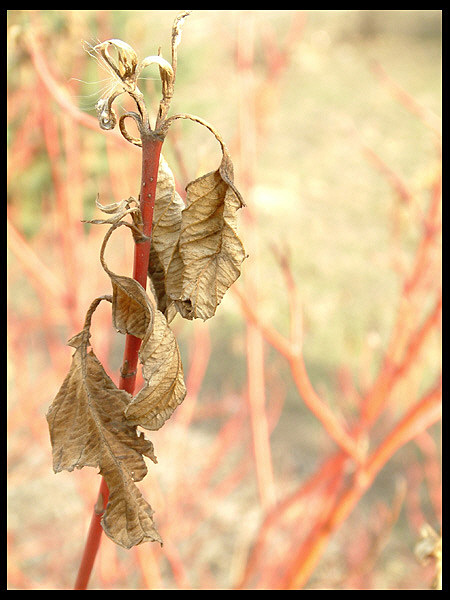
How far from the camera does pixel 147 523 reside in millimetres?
295

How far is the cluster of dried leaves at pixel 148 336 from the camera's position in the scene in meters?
0.27

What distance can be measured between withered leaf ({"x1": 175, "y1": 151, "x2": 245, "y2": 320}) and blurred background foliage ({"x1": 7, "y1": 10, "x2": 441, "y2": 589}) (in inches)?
4.6

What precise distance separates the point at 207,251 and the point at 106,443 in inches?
4.3

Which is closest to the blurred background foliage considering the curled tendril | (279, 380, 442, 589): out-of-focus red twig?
the curled tendril

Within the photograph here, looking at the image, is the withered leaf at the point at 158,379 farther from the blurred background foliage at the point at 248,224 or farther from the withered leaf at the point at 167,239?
the blurred background foliage at the point at 248,224

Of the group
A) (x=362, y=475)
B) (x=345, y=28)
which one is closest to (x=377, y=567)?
(x=362, y=475)

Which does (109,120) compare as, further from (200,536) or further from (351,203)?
(351,203)

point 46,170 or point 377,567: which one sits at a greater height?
point 46,170

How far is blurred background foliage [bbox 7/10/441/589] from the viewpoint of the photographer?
1.04 meters

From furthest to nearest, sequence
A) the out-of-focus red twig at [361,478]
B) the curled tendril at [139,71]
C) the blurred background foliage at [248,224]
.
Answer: the blurred background foliage at [248,224] → the out-of-focus red twig at [361,478] → the curled tendril at [139,71]

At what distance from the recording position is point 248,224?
103 cm

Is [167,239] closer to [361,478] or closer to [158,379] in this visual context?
[158,379]

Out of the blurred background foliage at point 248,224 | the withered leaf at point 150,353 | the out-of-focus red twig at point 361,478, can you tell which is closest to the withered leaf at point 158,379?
the withered leaf at point 150,353
